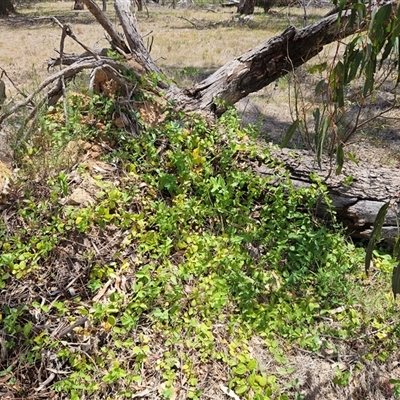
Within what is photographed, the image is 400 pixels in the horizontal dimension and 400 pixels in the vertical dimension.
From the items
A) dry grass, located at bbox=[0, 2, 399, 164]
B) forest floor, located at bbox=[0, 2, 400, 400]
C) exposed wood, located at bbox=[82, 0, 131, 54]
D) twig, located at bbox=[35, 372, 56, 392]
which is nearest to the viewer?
twig, located at bbox=[35, 372, 56, 392]

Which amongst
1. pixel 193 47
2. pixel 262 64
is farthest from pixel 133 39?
pixel 193 47

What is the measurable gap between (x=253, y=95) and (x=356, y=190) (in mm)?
3793

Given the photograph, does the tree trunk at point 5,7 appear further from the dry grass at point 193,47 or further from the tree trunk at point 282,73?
the tree trunk at point 282,73

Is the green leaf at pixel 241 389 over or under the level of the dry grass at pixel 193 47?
under

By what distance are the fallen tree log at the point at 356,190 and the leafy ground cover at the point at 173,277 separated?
11 cm

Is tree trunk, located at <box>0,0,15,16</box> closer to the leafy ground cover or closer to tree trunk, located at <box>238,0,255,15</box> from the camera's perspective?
tree trunk, located at <box>238,0,255,15</box>

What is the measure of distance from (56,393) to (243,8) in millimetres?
15966

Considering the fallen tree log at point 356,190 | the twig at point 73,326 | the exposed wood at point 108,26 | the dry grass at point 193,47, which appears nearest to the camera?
the twig at point 73,326

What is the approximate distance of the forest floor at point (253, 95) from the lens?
2.32m

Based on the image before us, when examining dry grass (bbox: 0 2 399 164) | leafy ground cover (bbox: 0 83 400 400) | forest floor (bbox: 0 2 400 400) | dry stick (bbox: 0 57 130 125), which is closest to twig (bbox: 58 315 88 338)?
leafy ground cover (bbox: 0 83 400 400)

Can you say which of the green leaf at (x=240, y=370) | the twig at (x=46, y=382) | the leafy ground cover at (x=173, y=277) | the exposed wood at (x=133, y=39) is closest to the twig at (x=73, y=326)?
the leafy ground cover at (x=173, y=277)

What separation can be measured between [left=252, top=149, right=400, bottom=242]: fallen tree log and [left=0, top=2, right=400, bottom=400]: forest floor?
1.31 feet

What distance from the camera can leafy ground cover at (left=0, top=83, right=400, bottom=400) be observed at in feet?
7.18

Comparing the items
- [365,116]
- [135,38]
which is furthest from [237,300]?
[365,116]
